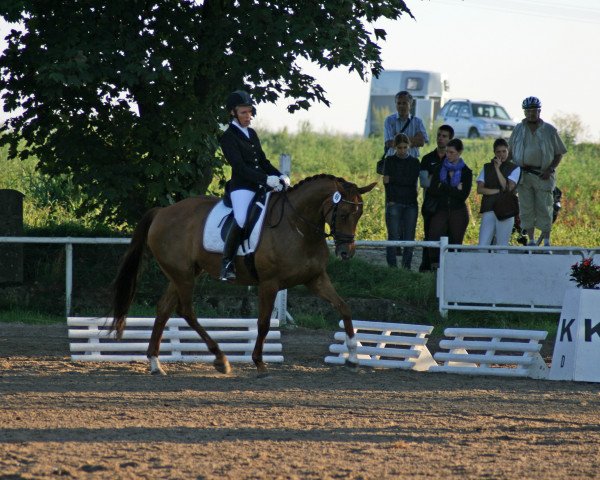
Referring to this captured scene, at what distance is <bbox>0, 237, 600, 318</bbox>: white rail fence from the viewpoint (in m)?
14.6

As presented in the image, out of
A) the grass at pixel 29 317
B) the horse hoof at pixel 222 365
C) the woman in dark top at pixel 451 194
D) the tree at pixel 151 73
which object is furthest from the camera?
the woman in dark top at pixel 451 194

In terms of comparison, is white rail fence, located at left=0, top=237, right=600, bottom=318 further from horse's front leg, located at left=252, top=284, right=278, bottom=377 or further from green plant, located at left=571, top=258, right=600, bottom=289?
horse's front leg, located at left=252, top=284, right=278, bottom=377

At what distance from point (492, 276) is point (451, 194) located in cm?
146

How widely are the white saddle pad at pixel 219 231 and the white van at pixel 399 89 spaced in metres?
33.1

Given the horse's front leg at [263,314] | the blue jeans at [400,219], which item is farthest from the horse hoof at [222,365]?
the blue jeans at [400,219]

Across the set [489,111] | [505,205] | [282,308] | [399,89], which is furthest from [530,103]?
[399,89]

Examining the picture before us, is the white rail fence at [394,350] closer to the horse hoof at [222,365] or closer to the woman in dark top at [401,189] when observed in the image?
the horse hoof at [222,365]

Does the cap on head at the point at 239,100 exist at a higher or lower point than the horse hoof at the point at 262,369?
higher

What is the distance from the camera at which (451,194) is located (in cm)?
1562

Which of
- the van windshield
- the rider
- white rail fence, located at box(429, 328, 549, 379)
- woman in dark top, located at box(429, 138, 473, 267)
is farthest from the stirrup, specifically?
the van windshield

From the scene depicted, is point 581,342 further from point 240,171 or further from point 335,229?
point 240,171

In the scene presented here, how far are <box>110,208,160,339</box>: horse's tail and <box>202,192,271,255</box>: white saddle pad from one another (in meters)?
0.87

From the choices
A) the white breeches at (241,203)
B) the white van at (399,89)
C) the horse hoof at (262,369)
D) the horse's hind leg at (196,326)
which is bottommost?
the horse hoof at (262,369)

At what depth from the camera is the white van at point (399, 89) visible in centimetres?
4491
